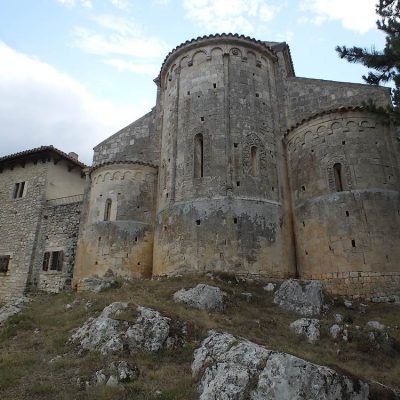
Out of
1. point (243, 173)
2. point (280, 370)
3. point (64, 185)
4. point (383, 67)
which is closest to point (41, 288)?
point (64, 185)

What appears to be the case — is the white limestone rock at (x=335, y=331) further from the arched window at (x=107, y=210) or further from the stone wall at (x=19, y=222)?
the stone wall at (x=19, y=222)

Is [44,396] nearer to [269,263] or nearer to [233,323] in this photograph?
[233,323]

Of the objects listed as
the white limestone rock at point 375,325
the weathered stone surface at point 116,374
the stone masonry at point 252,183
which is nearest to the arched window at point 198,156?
the stone masonry at point 252,183

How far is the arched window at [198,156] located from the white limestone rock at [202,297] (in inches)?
230

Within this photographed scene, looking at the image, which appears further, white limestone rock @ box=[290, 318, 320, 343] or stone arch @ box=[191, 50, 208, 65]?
stone arch @ box=[191, 50, 208, 65]

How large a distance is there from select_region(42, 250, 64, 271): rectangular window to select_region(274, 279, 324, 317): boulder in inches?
490

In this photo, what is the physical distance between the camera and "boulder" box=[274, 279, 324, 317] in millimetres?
12531

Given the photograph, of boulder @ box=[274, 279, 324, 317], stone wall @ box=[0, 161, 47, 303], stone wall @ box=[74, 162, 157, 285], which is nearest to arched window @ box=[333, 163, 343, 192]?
boulder @ box=[274, 279, 324, 317]

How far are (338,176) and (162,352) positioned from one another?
34.1 ft

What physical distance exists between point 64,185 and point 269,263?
1449cm

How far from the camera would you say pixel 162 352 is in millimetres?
9383

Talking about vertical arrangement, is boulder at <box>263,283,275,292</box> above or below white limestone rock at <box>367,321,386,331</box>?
above

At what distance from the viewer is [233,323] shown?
11.2 m

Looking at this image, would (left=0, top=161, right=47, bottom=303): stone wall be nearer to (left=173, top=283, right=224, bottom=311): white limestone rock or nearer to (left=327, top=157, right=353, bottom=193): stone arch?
(left=173, top=283, right=224, bottom=311): white limestone rock
